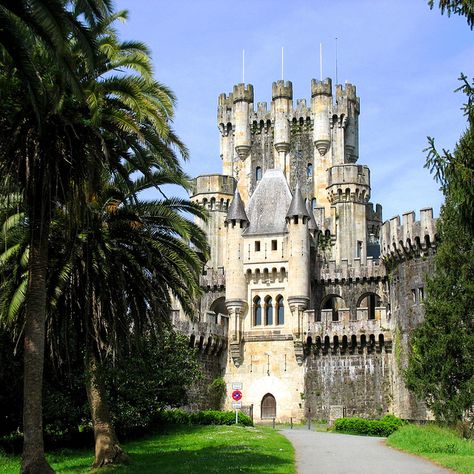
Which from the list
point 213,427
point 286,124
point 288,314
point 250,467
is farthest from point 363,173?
point 250,467

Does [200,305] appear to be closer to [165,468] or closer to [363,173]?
[363,173]

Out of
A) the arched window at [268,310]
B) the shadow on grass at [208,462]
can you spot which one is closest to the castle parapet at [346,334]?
the arched window at [268,310]

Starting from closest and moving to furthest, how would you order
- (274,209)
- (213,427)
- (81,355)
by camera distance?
(81,355) < (213,427) < (274,209)

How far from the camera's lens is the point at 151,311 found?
2883 cm

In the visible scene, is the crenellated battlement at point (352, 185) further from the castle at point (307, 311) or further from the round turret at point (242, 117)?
the round turret at point (242, 117)

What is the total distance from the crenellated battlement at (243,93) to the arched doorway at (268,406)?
1166 inches

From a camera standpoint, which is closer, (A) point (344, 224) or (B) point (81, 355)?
(B) point (81, 355)

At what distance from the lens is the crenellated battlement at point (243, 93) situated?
245ft

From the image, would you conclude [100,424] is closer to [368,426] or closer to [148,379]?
[148,379]

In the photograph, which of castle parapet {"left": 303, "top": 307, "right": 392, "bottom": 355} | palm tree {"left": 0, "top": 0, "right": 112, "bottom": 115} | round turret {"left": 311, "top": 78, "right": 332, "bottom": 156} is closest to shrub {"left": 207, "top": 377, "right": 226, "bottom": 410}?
castle parapet {"left": 303, "top": 307, "right": 392, "bottom": 355}

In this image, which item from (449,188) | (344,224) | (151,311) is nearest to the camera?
(449,188)

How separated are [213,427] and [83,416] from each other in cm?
806

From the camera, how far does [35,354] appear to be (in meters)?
21.6

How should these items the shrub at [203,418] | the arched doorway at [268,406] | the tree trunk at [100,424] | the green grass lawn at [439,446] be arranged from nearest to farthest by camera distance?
the green grass lawn at [439,446], the tree trunk at [100,424], the shrub at [203,418], the arched doorway at [268,406]
